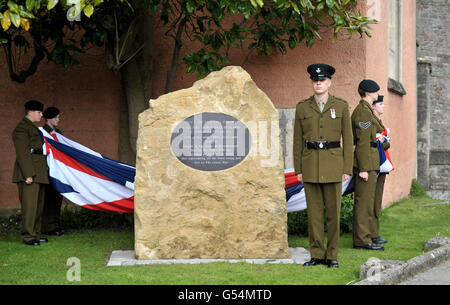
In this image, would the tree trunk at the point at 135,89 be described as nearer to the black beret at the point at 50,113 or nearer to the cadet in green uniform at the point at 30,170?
the black beret at the point at 50,113

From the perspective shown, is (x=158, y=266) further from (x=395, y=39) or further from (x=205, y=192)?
(x=395, y=39)

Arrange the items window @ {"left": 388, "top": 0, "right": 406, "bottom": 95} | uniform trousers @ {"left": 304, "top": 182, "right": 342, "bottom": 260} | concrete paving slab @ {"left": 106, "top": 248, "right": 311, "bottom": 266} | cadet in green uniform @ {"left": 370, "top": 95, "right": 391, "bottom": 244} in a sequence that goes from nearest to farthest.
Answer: uniform trousers @ {"left": 304, "top": 182, "right": 342, "bottom": 260}
concrete paving slab @ {"left": 106, "top": 248, "right": 311, "bottom": 266}
cadet in green uniform @ {"left": 370, "top": 95, "right": 391, "bottom": 244}
window @ {"left": 388, "top": 0, "right": 406, "bottom": 95}

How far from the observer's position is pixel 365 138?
7.58m

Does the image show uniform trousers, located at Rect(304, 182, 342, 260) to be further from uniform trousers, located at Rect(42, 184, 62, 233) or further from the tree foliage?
uniform trousers, located at Rect(42, 184, 62, 233)

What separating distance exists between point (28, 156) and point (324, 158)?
3879 mm

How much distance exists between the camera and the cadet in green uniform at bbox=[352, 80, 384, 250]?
7.59 m

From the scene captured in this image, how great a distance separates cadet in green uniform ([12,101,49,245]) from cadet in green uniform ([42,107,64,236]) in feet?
1.72

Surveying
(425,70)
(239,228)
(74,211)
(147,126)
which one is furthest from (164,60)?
(425,70)

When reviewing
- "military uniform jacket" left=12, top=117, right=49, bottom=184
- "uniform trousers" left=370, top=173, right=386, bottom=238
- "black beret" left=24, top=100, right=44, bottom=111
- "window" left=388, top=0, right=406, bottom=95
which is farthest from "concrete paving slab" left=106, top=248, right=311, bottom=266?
"window" left=388, top=0, right=406, bottom=95

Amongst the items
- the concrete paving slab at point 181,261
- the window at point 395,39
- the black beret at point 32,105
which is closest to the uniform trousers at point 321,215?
the concrete paving slab at point 181,261

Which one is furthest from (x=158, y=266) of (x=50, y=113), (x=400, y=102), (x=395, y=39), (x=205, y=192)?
(x=395, y=39)

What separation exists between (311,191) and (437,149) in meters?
14.6

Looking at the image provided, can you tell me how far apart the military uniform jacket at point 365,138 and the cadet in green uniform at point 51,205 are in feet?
13.6

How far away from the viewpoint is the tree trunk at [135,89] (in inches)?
387
